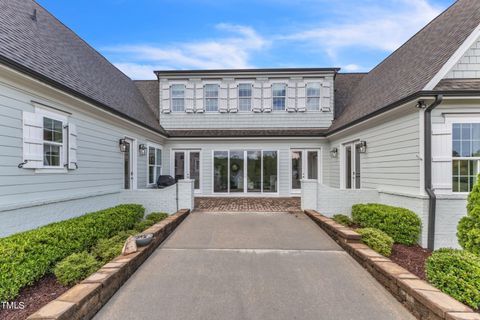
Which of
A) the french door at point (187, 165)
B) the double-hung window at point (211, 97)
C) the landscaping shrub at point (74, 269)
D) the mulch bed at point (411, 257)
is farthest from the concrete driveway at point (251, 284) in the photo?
the double-hung window at point (211, 97)

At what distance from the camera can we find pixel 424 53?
24.5ft

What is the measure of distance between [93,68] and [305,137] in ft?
29.7

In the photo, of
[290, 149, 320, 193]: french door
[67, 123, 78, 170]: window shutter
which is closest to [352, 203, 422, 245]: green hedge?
[290, 149, 320, 193]: french door

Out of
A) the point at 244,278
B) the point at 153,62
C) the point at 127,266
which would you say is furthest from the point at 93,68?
the point at 153,62

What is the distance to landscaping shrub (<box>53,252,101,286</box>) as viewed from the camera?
347 centimetres

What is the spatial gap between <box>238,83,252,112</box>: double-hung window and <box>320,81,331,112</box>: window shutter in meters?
3.60

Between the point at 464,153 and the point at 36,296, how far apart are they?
8.67 m

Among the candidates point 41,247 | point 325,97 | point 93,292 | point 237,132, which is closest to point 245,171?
point 237,132

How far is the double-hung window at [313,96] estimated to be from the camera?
12.5 metres

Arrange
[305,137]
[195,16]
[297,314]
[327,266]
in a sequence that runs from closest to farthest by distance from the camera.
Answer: [297,314]
[327,266]
[305,137]
[195,16]

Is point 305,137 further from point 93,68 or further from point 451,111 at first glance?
point 93,68

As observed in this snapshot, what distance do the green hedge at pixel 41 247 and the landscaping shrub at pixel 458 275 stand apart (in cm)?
530

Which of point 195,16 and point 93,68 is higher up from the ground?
point 195,16

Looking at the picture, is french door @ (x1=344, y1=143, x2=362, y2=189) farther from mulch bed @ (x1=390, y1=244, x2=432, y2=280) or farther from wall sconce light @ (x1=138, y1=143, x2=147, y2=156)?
wall sconce light @ (x1=138, y1=143, x2=147, y2=156)
